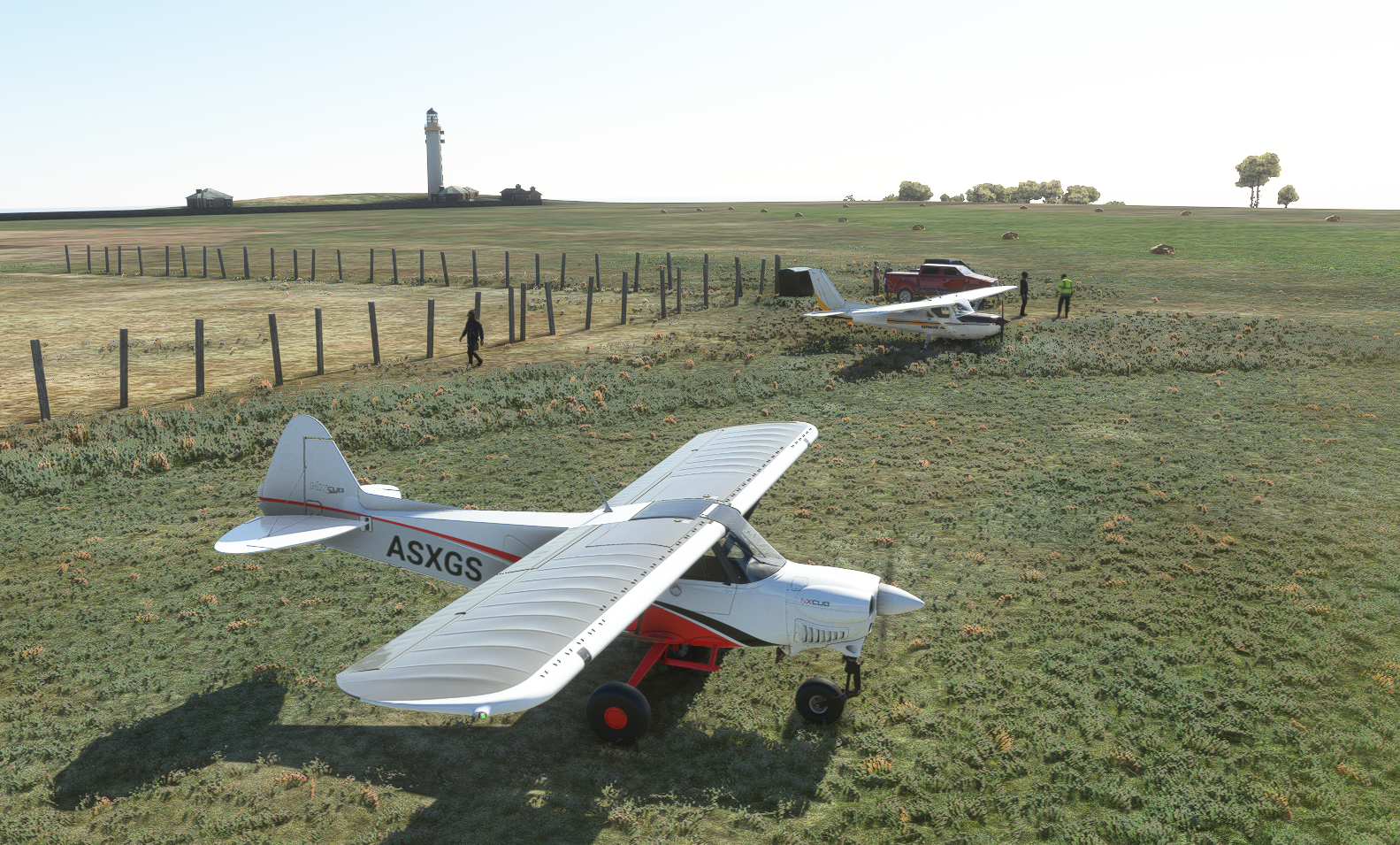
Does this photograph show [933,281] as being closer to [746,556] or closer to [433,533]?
[746,556]

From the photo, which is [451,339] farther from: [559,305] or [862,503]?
[862,503]

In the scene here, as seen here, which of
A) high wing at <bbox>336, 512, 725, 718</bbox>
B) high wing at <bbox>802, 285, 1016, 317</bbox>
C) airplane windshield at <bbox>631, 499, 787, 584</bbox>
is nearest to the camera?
high wing at <bbox>336, 512, 725, 718</bbox>

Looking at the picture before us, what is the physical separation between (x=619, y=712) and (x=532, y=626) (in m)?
2.24

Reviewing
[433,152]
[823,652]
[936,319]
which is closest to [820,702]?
[823,652]

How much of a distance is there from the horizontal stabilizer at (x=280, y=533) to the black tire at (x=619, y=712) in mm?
3943

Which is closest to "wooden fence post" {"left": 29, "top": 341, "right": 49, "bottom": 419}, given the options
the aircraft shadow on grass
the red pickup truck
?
the aircraft shadow on grass

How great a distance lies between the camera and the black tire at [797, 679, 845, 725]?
842 centimetres

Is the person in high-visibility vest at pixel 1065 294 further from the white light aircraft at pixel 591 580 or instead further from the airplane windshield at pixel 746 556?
the airplane windshield at pixel 746 556

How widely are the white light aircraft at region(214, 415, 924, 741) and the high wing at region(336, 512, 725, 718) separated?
2cm

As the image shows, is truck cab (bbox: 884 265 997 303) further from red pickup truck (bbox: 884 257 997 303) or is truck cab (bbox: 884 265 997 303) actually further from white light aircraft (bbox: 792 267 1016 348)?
white light aircraft (bbox: 792 267 1016 348)

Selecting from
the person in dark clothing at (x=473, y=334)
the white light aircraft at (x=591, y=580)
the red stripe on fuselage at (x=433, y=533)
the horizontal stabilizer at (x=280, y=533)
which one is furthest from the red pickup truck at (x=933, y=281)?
the horizontal stabilizer at (x=280, y=533)

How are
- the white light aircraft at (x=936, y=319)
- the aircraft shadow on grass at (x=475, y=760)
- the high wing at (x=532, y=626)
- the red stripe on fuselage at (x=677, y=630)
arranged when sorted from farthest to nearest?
the white light aircraft at (x=936, y=319)
the red stripe on fuselage at (x=677, y=630)
the aircraft shadow on grass at (x=475, y=760)
the high wing at (x=532, y=626)

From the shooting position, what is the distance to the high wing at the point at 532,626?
5605 mm

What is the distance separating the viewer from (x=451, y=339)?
3166cm
